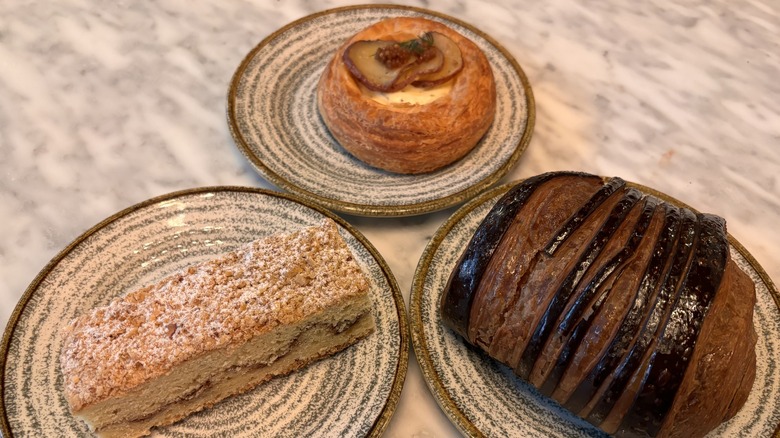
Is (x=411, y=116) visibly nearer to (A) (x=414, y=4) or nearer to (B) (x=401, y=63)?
(B) (x=401, y=63)

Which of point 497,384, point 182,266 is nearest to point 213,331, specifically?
point 182,266

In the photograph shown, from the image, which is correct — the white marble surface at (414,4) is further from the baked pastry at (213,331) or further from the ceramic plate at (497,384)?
the baked pastry at (213,331)

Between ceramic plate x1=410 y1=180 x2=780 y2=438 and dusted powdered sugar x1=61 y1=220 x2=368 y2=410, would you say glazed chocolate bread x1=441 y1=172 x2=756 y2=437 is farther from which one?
dusted powdered sugar x1=61 y1=220 x2=368 y2=410

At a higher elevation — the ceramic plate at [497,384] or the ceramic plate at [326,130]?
the ceramic plate at [326,130]

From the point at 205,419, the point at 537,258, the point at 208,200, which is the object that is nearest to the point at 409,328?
the point at 537,258

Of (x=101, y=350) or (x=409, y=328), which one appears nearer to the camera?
(x=101, y=350)

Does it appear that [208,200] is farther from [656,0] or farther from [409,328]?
[656,0]

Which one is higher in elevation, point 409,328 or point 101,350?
point 101,350

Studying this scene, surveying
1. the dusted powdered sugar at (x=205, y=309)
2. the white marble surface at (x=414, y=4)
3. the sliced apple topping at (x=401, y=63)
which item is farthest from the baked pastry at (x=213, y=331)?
the sliced apple topping at (x=401, y=63)
